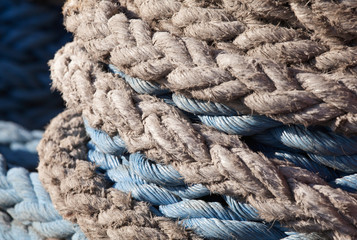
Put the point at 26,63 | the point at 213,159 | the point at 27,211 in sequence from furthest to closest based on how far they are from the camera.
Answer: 1. the point at 26,63
2. the point at 27,211
3. the point at 213,159

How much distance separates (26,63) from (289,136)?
50.2 inches

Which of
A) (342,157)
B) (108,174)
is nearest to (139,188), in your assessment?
(108,174)

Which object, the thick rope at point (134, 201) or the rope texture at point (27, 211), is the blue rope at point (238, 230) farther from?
the rope texture at point (27, 211)

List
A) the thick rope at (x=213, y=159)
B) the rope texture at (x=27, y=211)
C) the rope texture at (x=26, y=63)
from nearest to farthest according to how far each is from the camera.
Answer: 1. the thick rope at (x=213, y=159)
2. the rope texture at (x=27, y=211)
3. the rope texture at (x=26, y=63)

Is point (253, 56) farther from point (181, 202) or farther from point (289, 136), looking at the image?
point (181, 202)

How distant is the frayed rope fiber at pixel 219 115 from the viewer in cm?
66

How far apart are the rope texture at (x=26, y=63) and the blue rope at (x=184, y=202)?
0.97m

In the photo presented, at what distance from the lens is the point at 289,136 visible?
27.5 inches

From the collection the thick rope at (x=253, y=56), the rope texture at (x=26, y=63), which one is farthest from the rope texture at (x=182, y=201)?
the rope texture at (x=26, y=63)

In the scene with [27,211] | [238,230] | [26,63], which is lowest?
[238,230]

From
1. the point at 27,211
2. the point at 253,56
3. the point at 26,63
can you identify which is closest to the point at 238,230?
the point at 253,56

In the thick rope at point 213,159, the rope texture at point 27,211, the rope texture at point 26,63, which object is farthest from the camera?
the rope texture at point 26,63

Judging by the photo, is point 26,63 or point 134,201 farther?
point 26,63

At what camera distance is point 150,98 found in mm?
764
